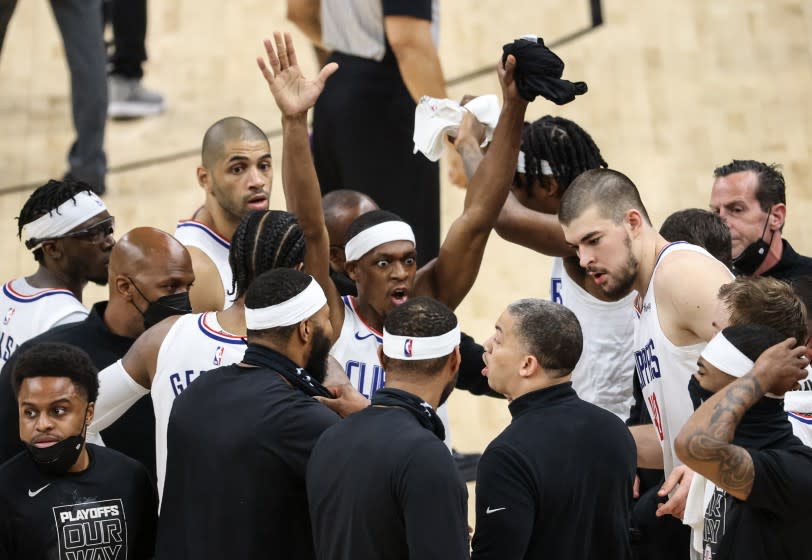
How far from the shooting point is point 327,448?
10.8 feet

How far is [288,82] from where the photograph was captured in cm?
441

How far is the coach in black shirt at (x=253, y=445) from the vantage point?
135 inches

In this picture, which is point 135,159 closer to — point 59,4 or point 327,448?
point 59,4

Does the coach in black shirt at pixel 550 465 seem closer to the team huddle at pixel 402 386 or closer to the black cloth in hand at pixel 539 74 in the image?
the team huddle at pixel 402 386

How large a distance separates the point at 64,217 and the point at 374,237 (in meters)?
1.24

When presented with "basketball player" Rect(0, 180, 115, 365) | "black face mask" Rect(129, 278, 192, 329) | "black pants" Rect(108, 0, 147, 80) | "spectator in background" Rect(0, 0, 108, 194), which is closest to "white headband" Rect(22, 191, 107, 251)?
"basketball player" Rect(0, 180, 115, 365)

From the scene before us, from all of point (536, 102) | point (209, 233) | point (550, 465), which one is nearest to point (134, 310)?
point (209, 233)

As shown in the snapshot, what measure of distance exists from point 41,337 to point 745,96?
20.6 feet

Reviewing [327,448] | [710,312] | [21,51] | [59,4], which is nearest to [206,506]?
[327,448]

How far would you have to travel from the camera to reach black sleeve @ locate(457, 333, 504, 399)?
469 cm

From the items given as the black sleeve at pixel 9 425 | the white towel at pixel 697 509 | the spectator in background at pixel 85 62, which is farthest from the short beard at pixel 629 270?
the spectator in background at pixel 85 62

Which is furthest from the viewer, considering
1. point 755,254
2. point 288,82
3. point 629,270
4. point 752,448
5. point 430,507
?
point 755,254

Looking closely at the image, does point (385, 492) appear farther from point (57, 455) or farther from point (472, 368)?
point (472, 368)

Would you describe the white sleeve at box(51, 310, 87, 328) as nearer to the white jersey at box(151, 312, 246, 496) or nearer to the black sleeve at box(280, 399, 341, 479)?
the white jersey at box(151, 312, 246, 496)
